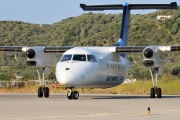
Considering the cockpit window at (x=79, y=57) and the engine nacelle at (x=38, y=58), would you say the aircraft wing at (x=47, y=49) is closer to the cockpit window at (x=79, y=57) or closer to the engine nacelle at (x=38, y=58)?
the engine nacelle at (x=38, y=58)

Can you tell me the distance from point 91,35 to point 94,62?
77.0 metres

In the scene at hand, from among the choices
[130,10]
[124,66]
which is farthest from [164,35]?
[124,66]

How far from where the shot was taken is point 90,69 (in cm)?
2788

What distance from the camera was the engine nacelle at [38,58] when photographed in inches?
1271

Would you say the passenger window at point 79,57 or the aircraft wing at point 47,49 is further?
the aircraft wing at point 47,49

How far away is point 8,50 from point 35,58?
3.35 meters

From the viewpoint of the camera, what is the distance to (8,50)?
3500cm

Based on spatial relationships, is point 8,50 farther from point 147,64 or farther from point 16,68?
point 16,68

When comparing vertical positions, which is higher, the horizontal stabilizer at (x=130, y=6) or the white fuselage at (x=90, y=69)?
the horizontal stabilizer at (x=130, y=6)

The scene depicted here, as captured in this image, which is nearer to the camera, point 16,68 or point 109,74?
point 109,74

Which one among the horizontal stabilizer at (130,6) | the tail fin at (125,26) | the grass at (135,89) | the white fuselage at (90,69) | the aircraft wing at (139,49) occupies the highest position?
the horizontal stabilizer at (130,6)

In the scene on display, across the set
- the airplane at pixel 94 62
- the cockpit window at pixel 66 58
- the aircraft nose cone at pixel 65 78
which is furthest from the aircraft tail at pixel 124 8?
the aircraft nose cone at pixel 65 78

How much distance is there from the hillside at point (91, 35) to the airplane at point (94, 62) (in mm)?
28681

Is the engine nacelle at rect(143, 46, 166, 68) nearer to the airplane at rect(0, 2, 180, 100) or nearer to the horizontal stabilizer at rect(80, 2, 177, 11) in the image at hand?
the airplane at rect(0, 2, 180, 100)
